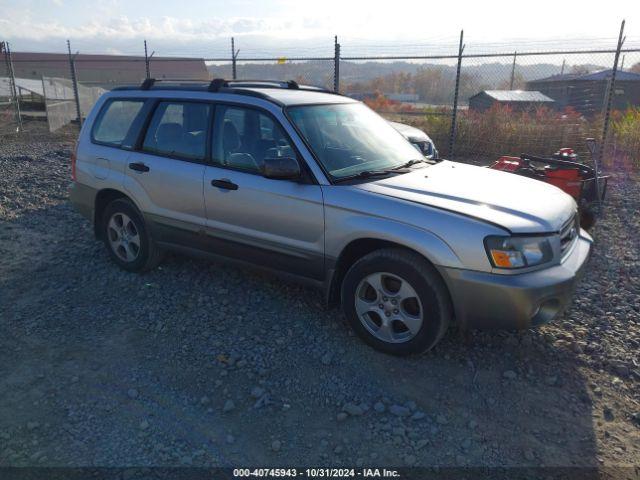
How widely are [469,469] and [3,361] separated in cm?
316

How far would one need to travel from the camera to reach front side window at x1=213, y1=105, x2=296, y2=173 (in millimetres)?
4004

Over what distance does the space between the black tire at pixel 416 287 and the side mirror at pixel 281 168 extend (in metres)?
0.80

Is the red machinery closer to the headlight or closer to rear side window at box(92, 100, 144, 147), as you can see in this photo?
the headlight

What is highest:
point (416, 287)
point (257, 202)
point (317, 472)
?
point (257, 202)

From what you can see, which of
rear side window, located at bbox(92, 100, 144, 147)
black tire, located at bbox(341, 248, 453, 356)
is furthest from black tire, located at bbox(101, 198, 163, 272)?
black tire, located at bbox(341, 248, 453, 356)

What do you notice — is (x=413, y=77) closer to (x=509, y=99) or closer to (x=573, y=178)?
(x=509, y=99)

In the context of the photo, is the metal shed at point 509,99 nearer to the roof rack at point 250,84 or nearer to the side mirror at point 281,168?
the roof rack at point 250,84

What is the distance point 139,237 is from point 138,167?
2.25 ft

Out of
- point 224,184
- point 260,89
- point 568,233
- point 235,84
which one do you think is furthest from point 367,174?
point 235,84

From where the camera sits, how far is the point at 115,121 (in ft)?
16.4

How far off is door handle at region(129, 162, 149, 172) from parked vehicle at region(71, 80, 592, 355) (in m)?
0.01

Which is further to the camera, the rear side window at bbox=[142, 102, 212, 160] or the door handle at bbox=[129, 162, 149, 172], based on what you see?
the door handle at bbox=[129, 162, 149, 172]

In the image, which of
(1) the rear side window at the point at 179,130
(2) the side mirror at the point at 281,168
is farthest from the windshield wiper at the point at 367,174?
(1) the rear side window at the point at 179,130

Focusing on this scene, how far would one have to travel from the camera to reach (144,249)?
489cm
